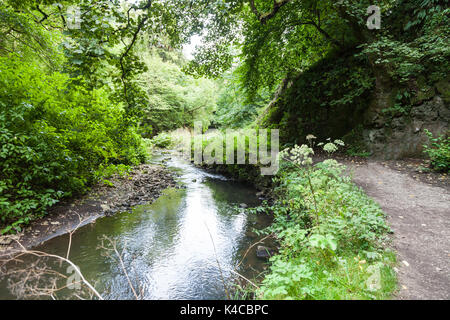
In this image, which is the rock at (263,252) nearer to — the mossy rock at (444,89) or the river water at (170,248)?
the river water at (170,248)

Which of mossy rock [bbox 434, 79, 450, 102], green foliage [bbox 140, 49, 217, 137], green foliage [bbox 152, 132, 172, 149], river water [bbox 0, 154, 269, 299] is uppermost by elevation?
green foliage [bbox 140, 49, 217, 137]

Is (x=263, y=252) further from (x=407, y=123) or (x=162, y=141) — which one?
(x=162, y=141)

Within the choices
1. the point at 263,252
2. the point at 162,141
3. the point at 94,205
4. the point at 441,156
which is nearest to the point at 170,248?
the point at 263,252

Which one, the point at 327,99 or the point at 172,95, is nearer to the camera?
the point at 327,99

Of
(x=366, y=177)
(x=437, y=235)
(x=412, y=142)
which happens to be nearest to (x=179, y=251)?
(x=437, y=235)

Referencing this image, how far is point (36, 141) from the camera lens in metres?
4.16

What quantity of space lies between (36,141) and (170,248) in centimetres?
347

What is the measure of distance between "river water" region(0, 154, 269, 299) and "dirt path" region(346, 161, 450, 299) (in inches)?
81.6

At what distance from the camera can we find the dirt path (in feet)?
7.18

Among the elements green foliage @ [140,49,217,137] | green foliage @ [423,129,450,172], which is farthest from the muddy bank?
green foliage @ [140,49,217,137]

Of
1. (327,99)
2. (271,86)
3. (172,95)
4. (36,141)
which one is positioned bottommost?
(36,141)

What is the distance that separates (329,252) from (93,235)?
15.3 feet

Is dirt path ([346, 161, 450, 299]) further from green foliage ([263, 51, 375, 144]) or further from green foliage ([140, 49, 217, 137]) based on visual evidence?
green foliage ([140, 49, 217, 137])

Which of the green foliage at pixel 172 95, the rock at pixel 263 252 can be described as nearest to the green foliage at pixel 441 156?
the rock at pixel 263 252
